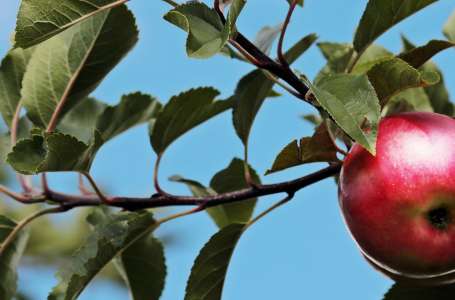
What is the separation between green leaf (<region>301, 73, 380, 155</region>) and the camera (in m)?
0.50

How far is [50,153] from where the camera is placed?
0.67 m

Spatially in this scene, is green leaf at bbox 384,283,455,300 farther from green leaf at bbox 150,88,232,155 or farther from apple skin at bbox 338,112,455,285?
green leaf at bbox 150,88,232,155

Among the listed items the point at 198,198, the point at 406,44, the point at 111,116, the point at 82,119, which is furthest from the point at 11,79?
the point at 406,44

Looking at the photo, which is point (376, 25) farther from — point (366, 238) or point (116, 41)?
point (116, 41)

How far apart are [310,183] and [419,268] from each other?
225 millimetres

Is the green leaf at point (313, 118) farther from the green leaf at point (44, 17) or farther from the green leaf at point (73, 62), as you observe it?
the green leaf at point (44, 17)

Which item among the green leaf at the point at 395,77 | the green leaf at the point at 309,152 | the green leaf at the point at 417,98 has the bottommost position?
the green leaf at the point at 309,152

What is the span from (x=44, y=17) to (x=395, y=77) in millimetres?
478

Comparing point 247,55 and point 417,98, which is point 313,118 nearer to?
point 417,98

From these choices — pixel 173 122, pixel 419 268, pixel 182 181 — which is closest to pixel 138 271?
pixel 182 181

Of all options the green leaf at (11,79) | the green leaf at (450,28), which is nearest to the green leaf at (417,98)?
the green leaf at (450,28)

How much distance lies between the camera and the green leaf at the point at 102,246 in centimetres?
79

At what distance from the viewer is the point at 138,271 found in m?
0.97

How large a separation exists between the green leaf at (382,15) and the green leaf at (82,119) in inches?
25.9
